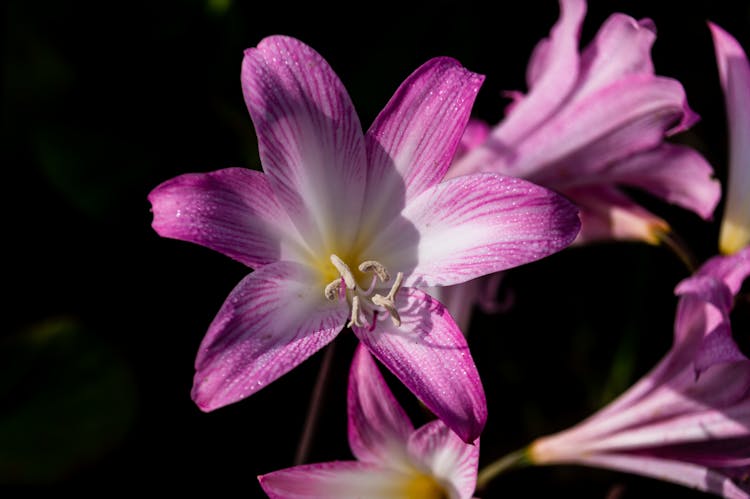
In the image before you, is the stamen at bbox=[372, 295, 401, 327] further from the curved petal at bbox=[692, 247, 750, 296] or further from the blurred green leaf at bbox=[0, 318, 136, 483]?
the blurred green leaf at bbox=[0, 318, 136, 483]

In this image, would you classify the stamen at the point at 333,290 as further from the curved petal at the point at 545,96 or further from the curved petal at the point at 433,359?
the curved petal at the point at 545,96

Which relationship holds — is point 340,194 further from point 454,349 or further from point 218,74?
point 218,74

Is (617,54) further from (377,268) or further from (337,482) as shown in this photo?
(337,482)

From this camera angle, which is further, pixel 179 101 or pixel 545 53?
pixel 179 101

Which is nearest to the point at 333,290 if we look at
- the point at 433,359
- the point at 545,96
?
the point at 433,359

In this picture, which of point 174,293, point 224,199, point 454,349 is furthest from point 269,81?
point 174,293

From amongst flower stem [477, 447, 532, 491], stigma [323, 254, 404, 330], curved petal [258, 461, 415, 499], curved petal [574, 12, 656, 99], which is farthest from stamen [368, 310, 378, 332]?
curved petal [574, 12, 656, 99]
